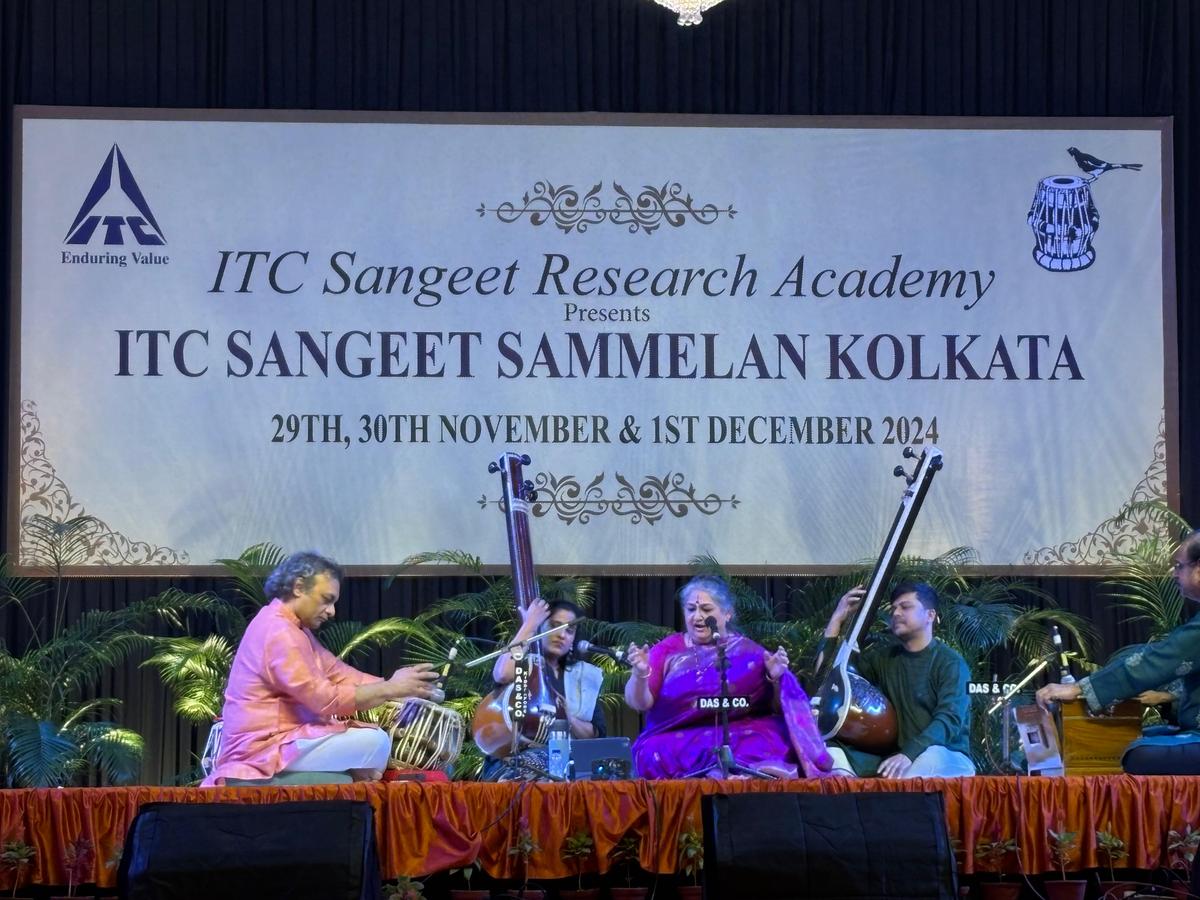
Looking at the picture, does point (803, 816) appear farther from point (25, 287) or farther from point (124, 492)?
point (25, 287)

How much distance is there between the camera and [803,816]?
3898 millimetres

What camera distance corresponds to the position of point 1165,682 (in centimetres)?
526

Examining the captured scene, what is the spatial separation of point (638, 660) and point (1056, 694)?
4.23 ft

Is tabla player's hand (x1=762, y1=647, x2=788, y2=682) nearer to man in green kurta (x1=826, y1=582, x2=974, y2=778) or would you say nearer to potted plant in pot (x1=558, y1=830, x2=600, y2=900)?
man in green kurta (x1=826, y1=582, x2=974, y2=778)

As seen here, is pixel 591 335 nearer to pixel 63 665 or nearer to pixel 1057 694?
pixel 63 665

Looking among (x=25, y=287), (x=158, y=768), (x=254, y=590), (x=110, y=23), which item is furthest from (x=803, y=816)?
(x=110, y=23)

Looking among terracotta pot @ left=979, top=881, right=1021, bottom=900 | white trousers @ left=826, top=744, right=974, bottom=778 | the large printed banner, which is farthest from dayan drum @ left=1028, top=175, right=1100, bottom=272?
terracotta pot @ left=979, top=881, right=1021, bottom=900

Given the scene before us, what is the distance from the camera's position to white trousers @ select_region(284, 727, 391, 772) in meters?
5.10

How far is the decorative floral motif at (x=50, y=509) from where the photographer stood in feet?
25.7

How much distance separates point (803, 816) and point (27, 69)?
5.90 metres

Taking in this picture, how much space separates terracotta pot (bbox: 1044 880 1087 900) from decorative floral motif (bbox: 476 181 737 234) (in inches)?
163

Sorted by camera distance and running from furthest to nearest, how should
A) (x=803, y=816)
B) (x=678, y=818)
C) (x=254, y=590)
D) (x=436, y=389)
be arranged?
(x=436, y=389) < (x=254, y=590) < (x=678, y=818) < (x=803, y=816)

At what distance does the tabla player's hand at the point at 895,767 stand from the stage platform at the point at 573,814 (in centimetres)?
80

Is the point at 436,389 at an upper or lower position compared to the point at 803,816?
upper
